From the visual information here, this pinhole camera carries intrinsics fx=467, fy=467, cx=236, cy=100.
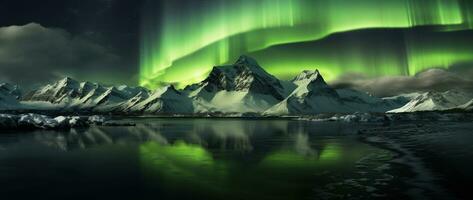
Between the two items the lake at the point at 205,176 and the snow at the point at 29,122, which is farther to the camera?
the snow at the point at 29,122

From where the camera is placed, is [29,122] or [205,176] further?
[29,122]

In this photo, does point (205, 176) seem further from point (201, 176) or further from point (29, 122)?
point (29, 122)

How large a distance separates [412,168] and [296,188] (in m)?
14.1

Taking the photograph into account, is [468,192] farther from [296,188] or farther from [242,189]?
[242,189]

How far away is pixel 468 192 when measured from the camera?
26312 mm

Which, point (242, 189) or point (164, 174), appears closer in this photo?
point (242, 189)

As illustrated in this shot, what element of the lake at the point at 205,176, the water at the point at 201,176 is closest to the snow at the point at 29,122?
the water at the point at 201,176

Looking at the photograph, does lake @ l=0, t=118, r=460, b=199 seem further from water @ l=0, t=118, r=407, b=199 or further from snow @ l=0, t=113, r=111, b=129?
snow @ l=0, t=113, r=111, b=129

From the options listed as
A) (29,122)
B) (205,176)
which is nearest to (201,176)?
(205,176)

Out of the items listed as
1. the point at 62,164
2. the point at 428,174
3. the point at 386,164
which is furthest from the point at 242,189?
the point at 62,164

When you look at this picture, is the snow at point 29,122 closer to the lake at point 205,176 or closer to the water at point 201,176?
the water at point 201,176

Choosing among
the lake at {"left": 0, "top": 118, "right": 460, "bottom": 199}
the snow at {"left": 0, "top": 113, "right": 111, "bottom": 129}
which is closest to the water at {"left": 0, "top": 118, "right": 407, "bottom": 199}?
the lake at {"left": 0, "top": 118, "right": 460, "bottom": 199}

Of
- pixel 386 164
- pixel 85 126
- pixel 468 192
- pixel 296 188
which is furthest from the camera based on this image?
pixel 85 126

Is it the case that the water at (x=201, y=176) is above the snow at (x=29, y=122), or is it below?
below
